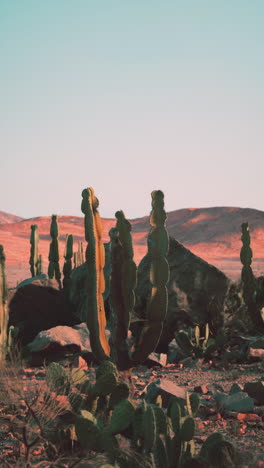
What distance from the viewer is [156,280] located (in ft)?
19.6

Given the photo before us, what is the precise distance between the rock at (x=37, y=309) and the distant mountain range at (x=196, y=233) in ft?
96.6

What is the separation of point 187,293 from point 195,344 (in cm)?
136

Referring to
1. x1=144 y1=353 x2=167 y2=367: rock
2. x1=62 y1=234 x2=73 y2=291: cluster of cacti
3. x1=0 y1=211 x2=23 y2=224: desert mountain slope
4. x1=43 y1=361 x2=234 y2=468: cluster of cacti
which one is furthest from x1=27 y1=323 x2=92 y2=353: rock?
x1=0 y1=211 x2=23 y2=224: desert mountain slope

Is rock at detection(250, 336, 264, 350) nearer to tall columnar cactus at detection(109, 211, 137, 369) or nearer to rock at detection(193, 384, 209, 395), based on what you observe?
rock at detection(193, 384, 209, 395)

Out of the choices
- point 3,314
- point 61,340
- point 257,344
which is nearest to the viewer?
point 3,314

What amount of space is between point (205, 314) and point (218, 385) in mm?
3166

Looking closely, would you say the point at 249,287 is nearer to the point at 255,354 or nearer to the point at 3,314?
the point at 255,354

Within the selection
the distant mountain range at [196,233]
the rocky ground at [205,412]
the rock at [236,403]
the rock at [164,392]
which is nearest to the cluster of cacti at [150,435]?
the rocky ground at [205,412]

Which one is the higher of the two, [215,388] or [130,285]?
[130,285]

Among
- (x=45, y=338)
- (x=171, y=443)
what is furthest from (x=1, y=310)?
(x=171, y=443)

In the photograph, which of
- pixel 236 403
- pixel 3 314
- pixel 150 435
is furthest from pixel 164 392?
pixel 3 314

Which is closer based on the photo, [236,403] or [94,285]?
[236,403]

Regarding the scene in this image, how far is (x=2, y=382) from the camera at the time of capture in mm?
5609

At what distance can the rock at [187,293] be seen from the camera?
9305 mm
